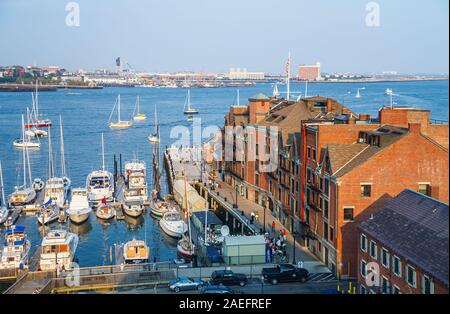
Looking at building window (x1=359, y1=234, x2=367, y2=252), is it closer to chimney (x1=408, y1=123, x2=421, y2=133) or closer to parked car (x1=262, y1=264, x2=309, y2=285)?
parked car (x1=262, y1=264, x2=309, y2=285)

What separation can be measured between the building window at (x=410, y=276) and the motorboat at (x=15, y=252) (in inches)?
560

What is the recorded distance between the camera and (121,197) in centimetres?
3569

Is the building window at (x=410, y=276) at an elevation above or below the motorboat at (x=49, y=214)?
above

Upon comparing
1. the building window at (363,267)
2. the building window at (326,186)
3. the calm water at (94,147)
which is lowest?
the calm water at (94,147)

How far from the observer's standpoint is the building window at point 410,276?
12.5 meters

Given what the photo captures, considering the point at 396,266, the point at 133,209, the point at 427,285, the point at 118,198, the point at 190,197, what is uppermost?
the point at 427,285

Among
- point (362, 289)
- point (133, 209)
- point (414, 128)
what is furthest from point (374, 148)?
point (133, 209)

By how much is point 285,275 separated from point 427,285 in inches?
226

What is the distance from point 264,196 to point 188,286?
1327 centimetres

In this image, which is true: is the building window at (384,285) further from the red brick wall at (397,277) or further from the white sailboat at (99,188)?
the white sailboat at (99,188)

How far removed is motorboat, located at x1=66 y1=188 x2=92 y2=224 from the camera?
2971 cm

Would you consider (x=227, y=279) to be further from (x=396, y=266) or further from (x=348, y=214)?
(x=396, y=266)

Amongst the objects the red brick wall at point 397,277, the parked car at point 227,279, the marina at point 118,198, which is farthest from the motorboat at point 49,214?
the red brick wall at point 397,277

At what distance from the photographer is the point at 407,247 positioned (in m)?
12.9
